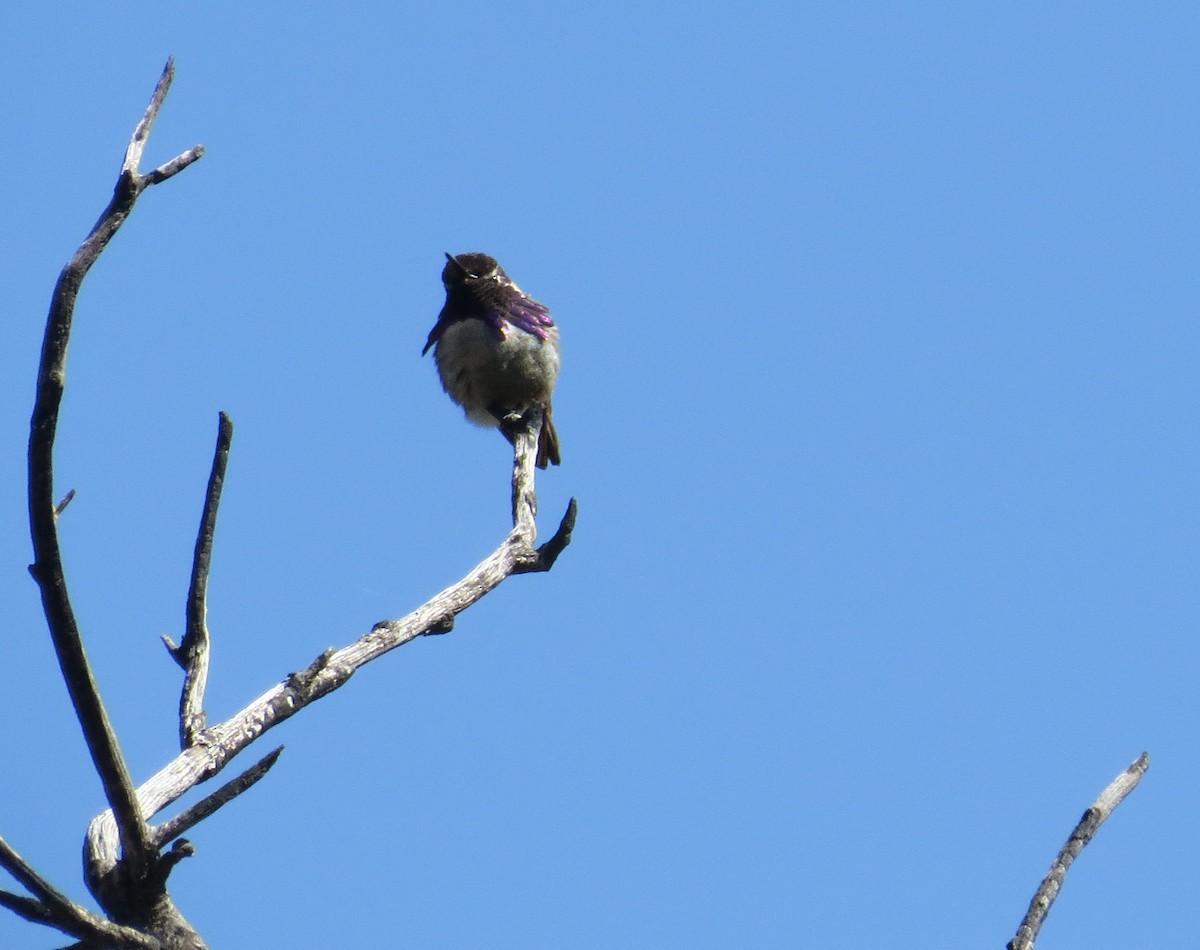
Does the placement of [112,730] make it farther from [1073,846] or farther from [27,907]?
[1073,846]

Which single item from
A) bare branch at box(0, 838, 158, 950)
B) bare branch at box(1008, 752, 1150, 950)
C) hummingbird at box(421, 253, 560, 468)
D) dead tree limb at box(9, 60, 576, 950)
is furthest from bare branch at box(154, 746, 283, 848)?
hummingbird at box(421, 253, 560, 468)

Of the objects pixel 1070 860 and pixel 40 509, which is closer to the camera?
pixel 40 509

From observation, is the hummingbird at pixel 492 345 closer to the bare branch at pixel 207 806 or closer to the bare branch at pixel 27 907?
the bare branch at pixel 207 806

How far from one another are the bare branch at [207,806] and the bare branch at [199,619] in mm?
423

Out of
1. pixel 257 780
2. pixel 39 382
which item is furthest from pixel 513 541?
pixel 39 382

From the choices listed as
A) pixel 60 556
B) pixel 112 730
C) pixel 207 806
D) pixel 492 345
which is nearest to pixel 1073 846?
pixel 207 806

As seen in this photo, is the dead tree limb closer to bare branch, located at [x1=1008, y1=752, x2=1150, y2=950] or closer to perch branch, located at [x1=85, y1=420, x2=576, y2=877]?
perch branch, located at [x1=85, y1=420, x2=576, y2=877]

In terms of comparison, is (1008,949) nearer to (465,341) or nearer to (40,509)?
(40,509)

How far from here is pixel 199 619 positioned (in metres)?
3.18

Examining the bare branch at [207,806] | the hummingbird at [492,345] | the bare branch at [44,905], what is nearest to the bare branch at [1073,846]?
the bare branch at [207,806]

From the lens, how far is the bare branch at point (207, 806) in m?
2.59

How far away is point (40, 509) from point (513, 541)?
205 cm

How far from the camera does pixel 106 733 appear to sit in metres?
2.48

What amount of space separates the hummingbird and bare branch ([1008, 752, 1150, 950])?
17.0 feet
